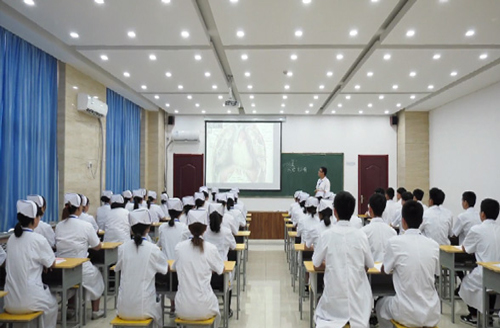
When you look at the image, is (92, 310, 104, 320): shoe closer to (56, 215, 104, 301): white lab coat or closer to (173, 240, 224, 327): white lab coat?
(56, 215, 104, 301): white lab coat

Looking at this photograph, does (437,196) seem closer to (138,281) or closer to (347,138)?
(138,281)

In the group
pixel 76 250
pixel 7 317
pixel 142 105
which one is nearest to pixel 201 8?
pixel 76 250

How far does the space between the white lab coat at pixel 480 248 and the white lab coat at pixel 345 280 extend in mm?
2130

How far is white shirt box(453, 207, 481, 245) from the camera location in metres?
5.37

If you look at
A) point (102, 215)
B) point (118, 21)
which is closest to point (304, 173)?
point (102, 215)

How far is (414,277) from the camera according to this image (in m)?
3.03

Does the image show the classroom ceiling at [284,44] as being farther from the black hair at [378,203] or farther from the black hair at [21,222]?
the black hair at [21,222]

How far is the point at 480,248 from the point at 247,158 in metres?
8.80

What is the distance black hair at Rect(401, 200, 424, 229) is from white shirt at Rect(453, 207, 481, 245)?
276 cm

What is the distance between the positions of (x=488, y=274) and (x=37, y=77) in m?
7.22

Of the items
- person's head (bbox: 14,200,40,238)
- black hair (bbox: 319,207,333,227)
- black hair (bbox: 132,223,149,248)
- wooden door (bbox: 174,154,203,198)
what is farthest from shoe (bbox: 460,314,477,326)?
wooden door (bbox: 174,154,203,198)

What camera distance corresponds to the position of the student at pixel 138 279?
3.35 m

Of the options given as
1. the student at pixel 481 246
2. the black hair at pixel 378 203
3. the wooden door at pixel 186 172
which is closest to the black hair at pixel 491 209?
the student at pixel 481 246

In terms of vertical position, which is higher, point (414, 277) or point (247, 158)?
point (247, 158)
